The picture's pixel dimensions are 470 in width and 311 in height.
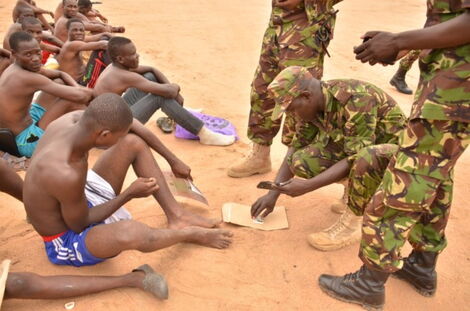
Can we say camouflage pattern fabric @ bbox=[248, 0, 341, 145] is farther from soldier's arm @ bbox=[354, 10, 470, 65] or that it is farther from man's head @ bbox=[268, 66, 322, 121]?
soldier's arm @ bbox=[354, 10, 470, 65]

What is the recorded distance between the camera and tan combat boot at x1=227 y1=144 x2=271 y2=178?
3.92 m

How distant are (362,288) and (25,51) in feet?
10.7

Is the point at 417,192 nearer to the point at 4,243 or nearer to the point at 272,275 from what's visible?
the point at 272,275

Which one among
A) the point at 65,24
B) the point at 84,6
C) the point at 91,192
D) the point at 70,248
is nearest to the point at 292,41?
the point at 91,192

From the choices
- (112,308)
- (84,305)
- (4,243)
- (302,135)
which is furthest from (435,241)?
(4,243)

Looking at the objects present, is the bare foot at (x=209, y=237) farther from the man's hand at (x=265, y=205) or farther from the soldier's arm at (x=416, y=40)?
the soldier's arm at (x=416, y=40)

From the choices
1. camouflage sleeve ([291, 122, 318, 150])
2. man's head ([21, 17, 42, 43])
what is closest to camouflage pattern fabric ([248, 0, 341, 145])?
camouflage sleeve ([291, 122, 318, 150])

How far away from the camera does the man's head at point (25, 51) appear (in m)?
3.76

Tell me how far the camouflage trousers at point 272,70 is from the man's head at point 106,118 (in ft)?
4.69

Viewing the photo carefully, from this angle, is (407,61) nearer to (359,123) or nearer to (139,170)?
(359,123)

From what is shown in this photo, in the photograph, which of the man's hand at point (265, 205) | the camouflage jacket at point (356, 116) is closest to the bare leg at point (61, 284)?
the man's hand at point (265, 205)

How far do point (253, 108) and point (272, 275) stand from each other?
60.9 inches

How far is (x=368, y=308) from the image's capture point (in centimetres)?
249

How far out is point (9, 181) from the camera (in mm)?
2824
